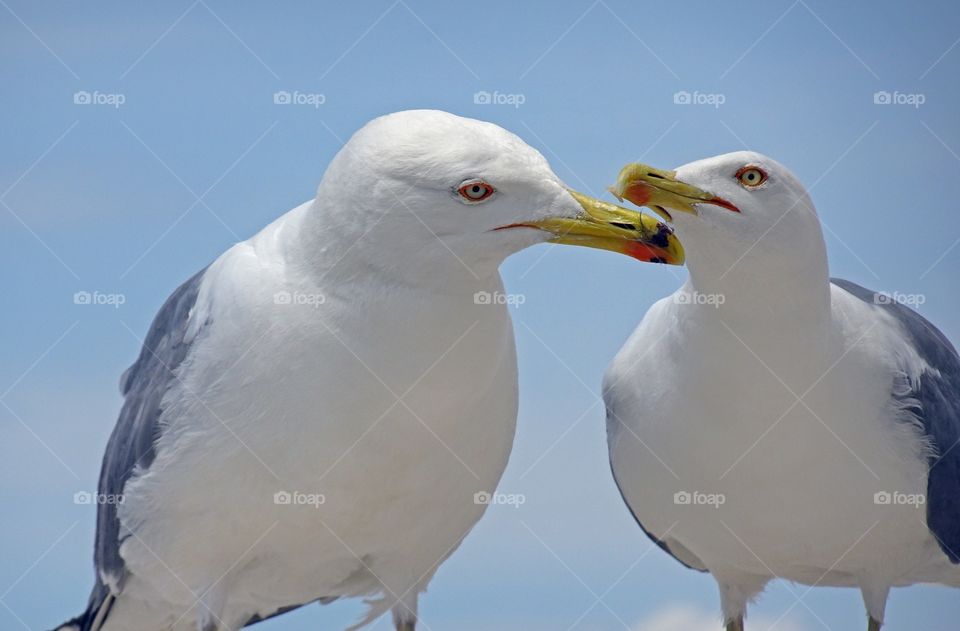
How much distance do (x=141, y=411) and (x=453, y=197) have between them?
1236 mm

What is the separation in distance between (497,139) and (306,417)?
2.98 ft

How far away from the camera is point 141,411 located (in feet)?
15.7

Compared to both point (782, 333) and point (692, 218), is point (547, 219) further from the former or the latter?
point (782, 333)

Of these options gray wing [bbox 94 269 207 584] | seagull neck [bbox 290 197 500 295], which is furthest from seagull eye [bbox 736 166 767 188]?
gray wing [bbox 94 269 207 584]

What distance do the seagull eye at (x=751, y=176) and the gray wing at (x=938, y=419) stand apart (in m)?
0.76

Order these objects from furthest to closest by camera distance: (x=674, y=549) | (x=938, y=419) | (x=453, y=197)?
1. (x=674, y=549)
2. (x=938, y=419)
3. (x=453, y=197)

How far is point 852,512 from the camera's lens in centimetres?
501

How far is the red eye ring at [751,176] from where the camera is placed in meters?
4.80

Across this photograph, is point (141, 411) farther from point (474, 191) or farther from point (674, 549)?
point (674, 549)

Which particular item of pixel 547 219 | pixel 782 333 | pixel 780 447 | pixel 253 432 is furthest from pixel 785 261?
pixel 253 432

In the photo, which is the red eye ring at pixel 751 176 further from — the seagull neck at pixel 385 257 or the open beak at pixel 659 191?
the seagull neck at pixel 385 257

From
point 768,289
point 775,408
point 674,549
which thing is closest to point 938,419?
point 775,408

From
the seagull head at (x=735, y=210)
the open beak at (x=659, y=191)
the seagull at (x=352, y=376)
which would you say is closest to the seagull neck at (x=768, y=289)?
the seagull head at (x=735, y=210)

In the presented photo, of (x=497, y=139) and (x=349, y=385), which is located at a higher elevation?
(x=497, y=139)
